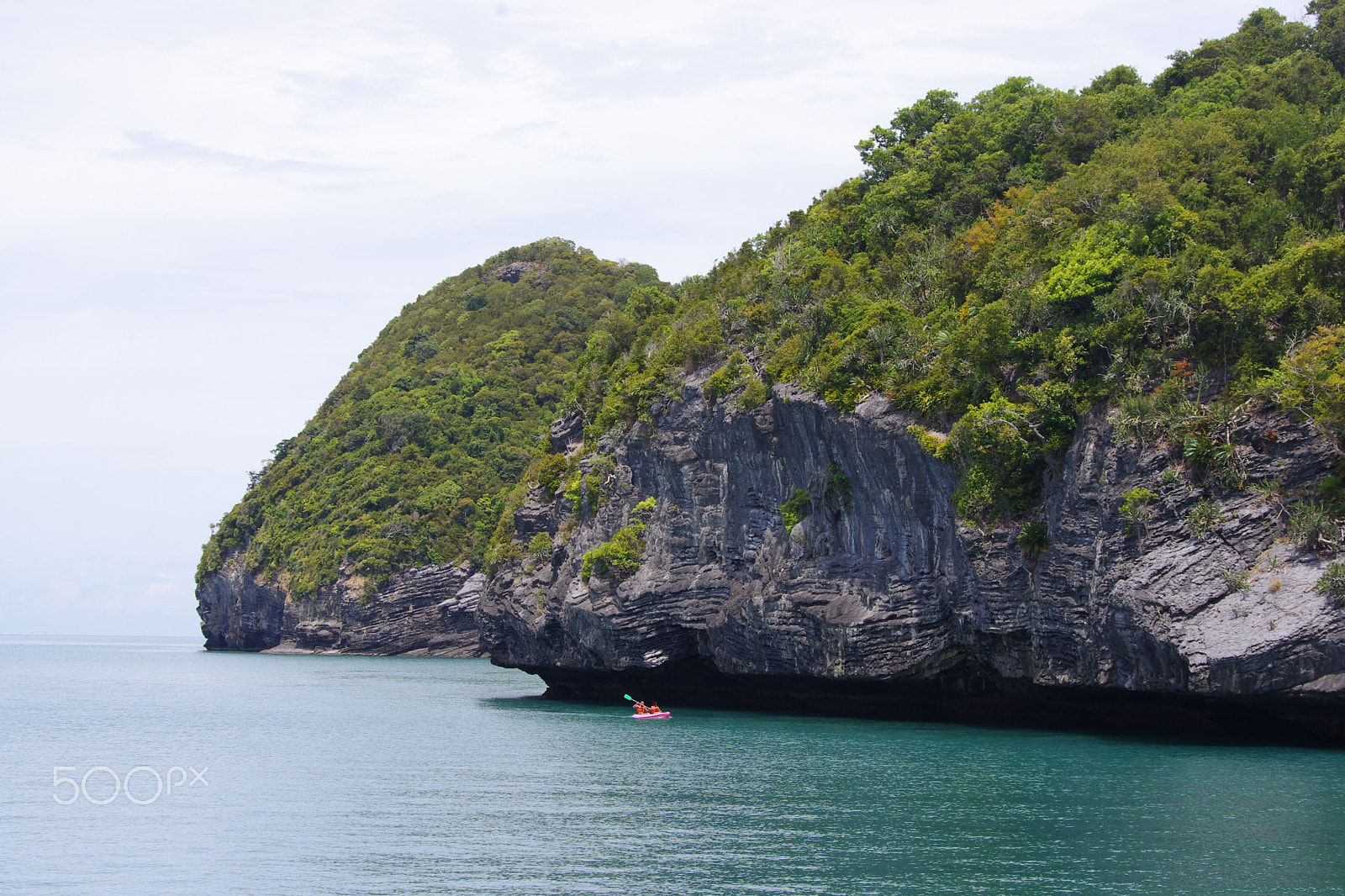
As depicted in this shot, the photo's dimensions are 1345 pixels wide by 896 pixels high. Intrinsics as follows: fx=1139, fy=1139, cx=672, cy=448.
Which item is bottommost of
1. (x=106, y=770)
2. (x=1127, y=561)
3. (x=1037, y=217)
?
(x=106, y=770)

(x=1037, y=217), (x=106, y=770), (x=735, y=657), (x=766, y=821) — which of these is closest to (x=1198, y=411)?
(x=1037, y=217)

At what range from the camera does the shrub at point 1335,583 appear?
82.6 feet

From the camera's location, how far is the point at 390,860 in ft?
64.2

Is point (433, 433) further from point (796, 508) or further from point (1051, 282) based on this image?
point (1051, 282)

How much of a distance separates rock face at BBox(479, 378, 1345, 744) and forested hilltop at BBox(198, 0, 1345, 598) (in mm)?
1076

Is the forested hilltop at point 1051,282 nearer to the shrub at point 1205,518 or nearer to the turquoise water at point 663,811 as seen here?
the shrub at point 1205,518

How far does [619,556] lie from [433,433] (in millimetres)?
53783

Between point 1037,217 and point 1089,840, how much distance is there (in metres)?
22.4

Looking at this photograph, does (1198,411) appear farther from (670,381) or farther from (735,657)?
(670,381)

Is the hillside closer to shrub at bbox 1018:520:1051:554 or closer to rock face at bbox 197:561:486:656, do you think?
shrub at bbox 1018:520:1051:554

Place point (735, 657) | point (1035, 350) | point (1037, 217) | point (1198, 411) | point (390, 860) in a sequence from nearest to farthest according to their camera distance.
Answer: point (390, 860)
point (1198, 411)
point (1035, 350)
point (1037, 217)
point (735, 657)

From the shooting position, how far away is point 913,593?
3588 cm

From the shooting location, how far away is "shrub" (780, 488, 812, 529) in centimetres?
4012

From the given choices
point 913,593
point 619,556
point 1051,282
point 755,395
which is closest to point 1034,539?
point 913,593
